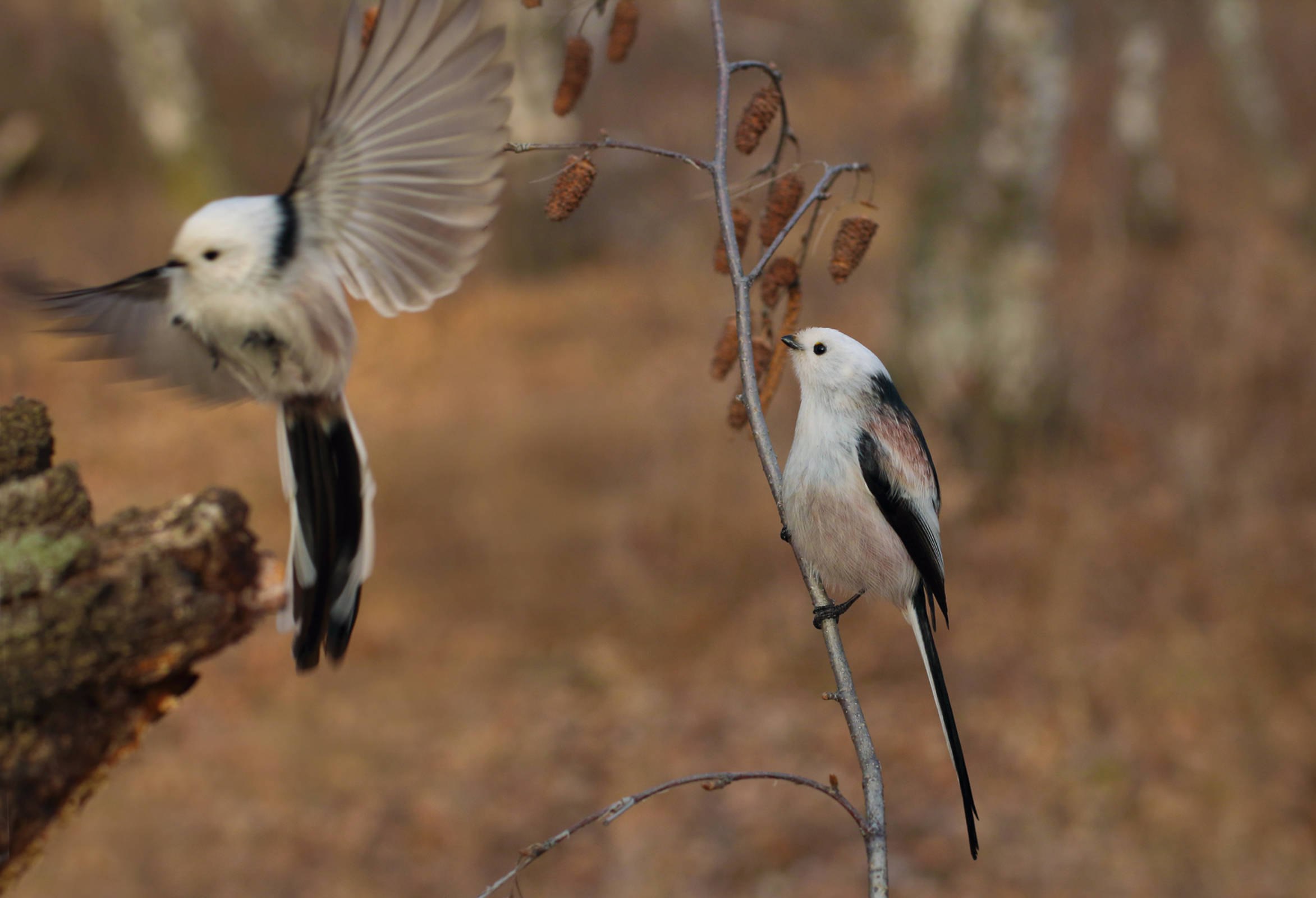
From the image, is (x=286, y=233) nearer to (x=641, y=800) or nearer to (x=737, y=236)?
(x=737, y=236)

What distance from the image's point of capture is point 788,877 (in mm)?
5316

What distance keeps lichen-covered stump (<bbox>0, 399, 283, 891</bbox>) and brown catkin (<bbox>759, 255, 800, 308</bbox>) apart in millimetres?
893

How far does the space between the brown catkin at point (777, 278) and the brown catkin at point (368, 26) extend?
0.74m

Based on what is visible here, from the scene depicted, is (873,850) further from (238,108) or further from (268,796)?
(238,108)

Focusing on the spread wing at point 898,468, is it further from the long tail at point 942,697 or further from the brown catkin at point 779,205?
the brown catkin at point 779,205

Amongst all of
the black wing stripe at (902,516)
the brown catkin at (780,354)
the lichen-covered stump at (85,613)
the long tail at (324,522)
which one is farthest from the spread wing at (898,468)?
the lichen-covered stump at (85,613)

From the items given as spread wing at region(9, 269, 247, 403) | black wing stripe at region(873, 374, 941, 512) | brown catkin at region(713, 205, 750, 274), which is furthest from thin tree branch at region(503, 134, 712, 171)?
spread wing at region(9, 269, 247, 403)

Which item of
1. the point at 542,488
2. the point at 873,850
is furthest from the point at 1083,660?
the point at 873,850

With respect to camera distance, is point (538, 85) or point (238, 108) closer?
point (538, 85)

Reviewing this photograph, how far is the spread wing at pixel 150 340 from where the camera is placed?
6.95ft

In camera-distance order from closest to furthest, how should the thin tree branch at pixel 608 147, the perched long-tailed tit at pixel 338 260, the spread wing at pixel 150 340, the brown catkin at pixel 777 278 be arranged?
the thin tree branch at pixel 608 147, the brown catkin at pixel 777 278, the perched long-tailed tit at pixel 338 260, the spread wing at pixel 150 340

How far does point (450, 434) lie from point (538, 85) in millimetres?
4079

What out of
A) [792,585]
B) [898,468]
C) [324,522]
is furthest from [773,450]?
[792,585]

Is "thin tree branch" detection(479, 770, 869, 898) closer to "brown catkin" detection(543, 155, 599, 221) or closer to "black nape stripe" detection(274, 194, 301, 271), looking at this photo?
"brown catkin" detection(543, 155, 599, 221)
